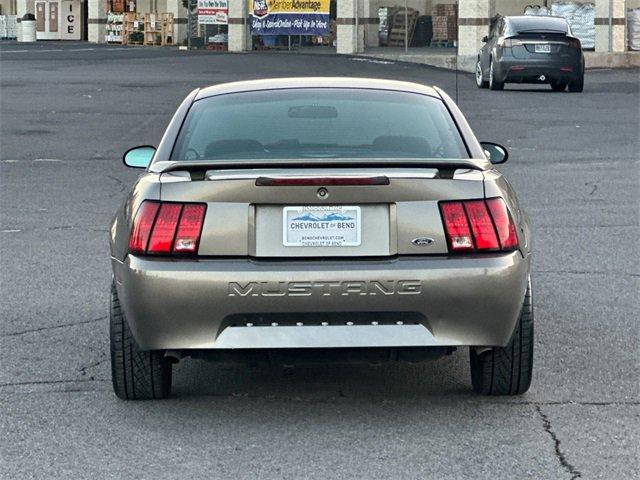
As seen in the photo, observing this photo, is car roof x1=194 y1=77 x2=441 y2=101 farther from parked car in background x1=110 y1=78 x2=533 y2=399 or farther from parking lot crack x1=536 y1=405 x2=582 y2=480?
parking lot crack x1=536 y1=405 x2=582 y2=480

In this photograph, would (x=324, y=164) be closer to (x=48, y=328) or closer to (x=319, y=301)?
(x=319, y=301)

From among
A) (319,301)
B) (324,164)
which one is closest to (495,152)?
(324,164)

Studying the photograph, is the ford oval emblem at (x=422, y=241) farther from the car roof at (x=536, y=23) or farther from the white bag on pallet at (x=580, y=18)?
the white bag on pallet at (x=580, y=18)

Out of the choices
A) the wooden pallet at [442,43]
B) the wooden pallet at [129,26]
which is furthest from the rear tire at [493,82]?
the wooden pallet at [129,26]

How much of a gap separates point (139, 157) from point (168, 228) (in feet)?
5.14

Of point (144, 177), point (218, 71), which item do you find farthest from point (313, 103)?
point (218, 71)

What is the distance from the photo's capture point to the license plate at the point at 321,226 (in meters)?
6.27

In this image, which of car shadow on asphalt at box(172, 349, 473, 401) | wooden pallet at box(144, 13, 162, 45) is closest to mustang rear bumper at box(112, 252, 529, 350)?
car shadow on asphalt at box(172, 349, 473, 401)

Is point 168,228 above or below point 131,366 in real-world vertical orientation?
above

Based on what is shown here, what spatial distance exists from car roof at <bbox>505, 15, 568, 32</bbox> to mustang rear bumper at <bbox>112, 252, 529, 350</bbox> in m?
26.6

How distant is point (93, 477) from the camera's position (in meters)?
5.68

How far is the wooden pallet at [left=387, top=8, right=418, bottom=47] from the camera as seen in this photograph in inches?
2205

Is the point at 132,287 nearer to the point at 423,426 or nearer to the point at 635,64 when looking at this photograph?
the point at 423,426

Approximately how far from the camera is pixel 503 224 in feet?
21.1
